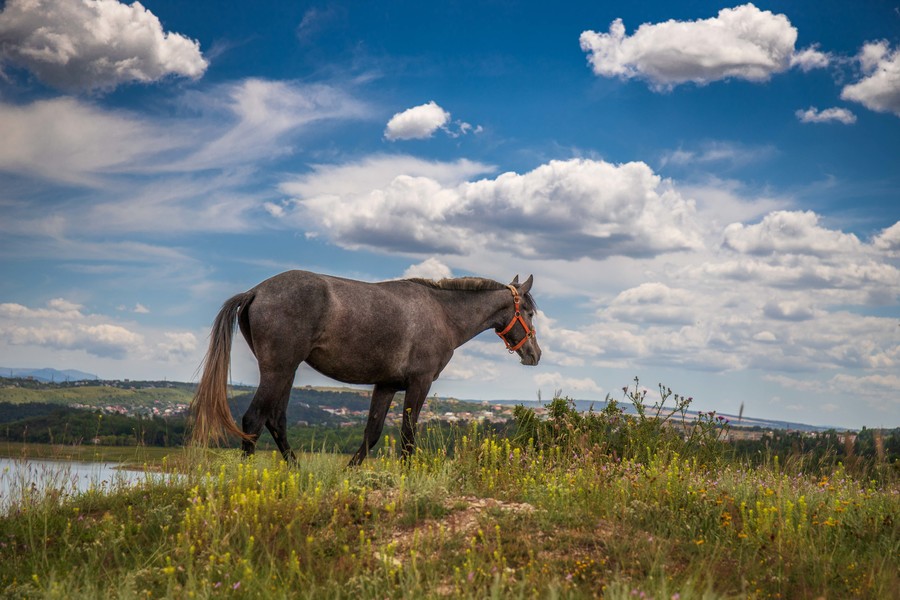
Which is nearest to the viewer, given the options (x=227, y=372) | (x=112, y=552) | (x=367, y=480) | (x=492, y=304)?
(x=112, y=552)

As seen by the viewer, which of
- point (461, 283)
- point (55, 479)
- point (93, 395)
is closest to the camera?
point (55, 479)

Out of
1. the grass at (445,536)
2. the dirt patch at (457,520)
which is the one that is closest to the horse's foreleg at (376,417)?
the grass at (445,536)

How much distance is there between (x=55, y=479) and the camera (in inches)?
384

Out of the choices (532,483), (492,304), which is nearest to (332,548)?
(532,483)

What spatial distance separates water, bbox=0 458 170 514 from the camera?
940cm

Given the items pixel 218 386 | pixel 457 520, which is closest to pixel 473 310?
pixel 218 386

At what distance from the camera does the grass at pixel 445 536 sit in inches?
240

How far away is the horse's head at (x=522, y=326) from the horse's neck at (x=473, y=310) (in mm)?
174

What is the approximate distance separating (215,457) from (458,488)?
143 inches

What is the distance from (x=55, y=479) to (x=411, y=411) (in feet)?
16.0

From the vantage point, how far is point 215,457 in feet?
33.7

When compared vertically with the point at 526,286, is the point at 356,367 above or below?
below

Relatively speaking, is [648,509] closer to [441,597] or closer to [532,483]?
[532,483]

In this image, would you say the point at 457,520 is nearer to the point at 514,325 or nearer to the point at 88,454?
the point at 88,454
